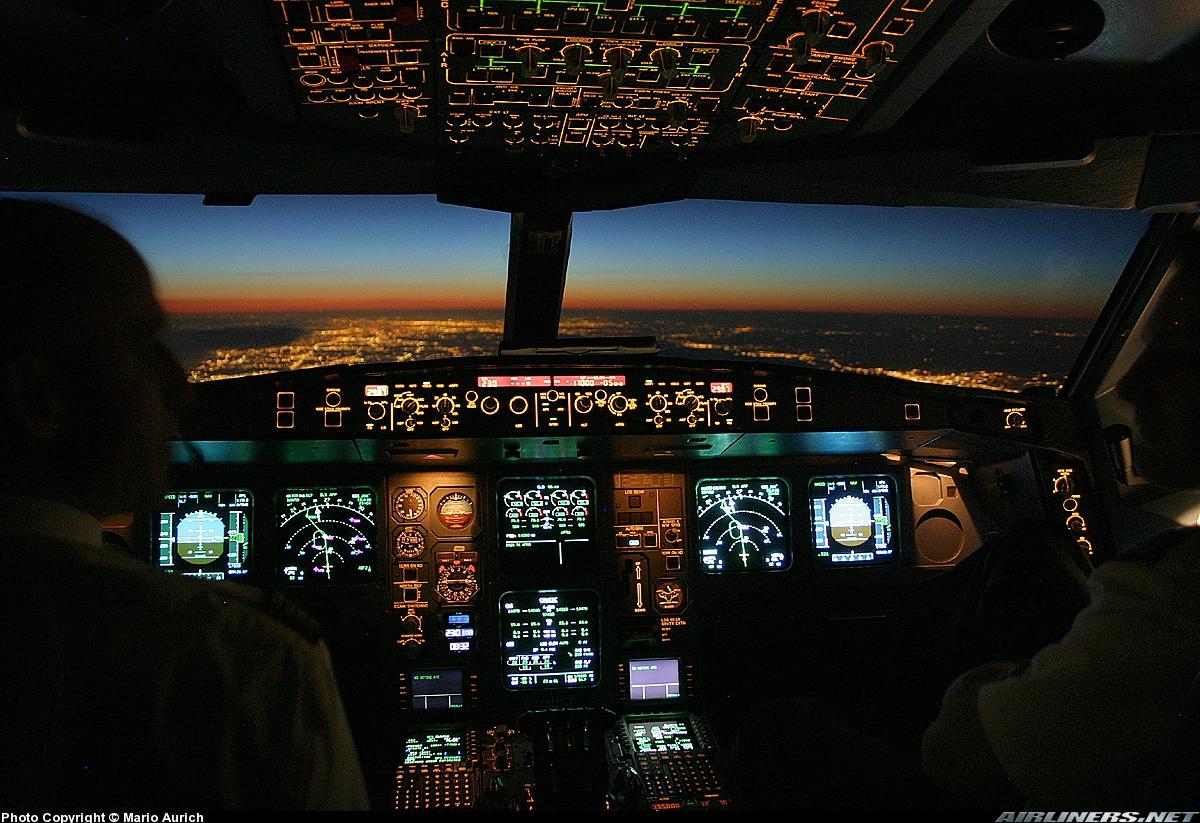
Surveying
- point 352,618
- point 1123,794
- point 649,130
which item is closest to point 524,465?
point 352,618

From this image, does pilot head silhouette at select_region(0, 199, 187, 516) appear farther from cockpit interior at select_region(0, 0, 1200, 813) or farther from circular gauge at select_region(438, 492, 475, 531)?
circular gauge at select_region(438, 492, 475, 531)

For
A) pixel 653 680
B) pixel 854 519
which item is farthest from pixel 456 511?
pixel 854 519

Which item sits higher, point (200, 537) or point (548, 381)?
point (548, 381)

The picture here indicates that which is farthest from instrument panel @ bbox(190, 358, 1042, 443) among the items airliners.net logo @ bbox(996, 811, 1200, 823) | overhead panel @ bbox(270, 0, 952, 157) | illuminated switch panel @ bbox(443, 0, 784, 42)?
airliners.net logo @ bbox(996, 811, 1200, 823)

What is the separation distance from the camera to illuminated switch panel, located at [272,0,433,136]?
5.48 ft

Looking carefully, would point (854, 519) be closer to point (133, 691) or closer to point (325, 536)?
point (325, 536)

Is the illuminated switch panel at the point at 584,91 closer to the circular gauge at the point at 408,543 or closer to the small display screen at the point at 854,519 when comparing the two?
the circular gauge at the point at 408,543

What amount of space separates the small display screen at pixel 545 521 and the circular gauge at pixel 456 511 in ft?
0.40

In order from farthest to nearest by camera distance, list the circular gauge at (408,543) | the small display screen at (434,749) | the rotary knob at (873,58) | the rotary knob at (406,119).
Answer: the circular gauge at (408,543), the small display screen at (434,749), the rotary knob at (406,119), the rotary knob at (873,58)

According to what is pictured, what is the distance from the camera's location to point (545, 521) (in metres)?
3.68

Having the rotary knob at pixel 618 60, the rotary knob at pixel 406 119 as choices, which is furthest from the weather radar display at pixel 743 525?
the rotary knob at pixel 618 60

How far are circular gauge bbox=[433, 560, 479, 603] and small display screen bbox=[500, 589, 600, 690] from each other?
0.13 meters

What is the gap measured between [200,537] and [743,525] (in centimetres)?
207

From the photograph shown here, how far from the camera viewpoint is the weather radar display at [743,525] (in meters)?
3.77
